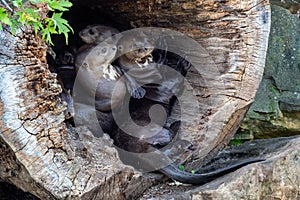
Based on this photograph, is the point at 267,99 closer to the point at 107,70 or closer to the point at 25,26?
the point at 107,70

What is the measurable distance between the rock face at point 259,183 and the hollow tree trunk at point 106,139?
0.20m

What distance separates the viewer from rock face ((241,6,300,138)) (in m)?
3.12

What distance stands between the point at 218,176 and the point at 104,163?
1.60 feet

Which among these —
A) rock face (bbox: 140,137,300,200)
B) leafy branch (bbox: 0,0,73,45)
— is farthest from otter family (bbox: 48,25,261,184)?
leafy branch (bbox: 0,0,73,45)

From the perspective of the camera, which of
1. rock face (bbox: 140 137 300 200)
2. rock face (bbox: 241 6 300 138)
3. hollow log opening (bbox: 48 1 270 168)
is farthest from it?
rock face (bbox: 241 6 300 138)

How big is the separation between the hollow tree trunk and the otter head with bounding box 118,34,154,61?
0.10 metres

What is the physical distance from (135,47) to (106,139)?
598 millimetres

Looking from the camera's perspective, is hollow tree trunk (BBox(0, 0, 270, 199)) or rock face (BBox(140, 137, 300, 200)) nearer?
hollow tree trunk (BBox(0, 0, 270, 199))

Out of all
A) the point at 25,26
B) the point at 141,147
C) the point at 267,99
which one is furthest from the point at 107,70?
the point at 267,99

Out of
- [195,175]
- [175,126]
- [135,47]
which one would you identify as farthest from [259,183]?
[135,47]

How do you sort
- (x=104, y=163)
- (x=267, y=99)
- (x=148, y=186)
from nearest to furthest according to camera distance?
(x=104, y=163) < (x=148, y=186) < (x=267, y=99)

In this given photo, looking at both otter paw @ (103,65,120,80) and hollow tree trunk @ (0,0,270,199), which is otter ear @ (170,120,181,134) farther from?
otter paw @ (103,65,120,80)

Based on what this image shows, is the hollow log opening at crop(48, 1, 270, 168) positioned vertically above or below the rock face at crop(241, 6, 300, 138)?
above

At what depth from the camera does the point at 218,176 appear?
79.1 inches
